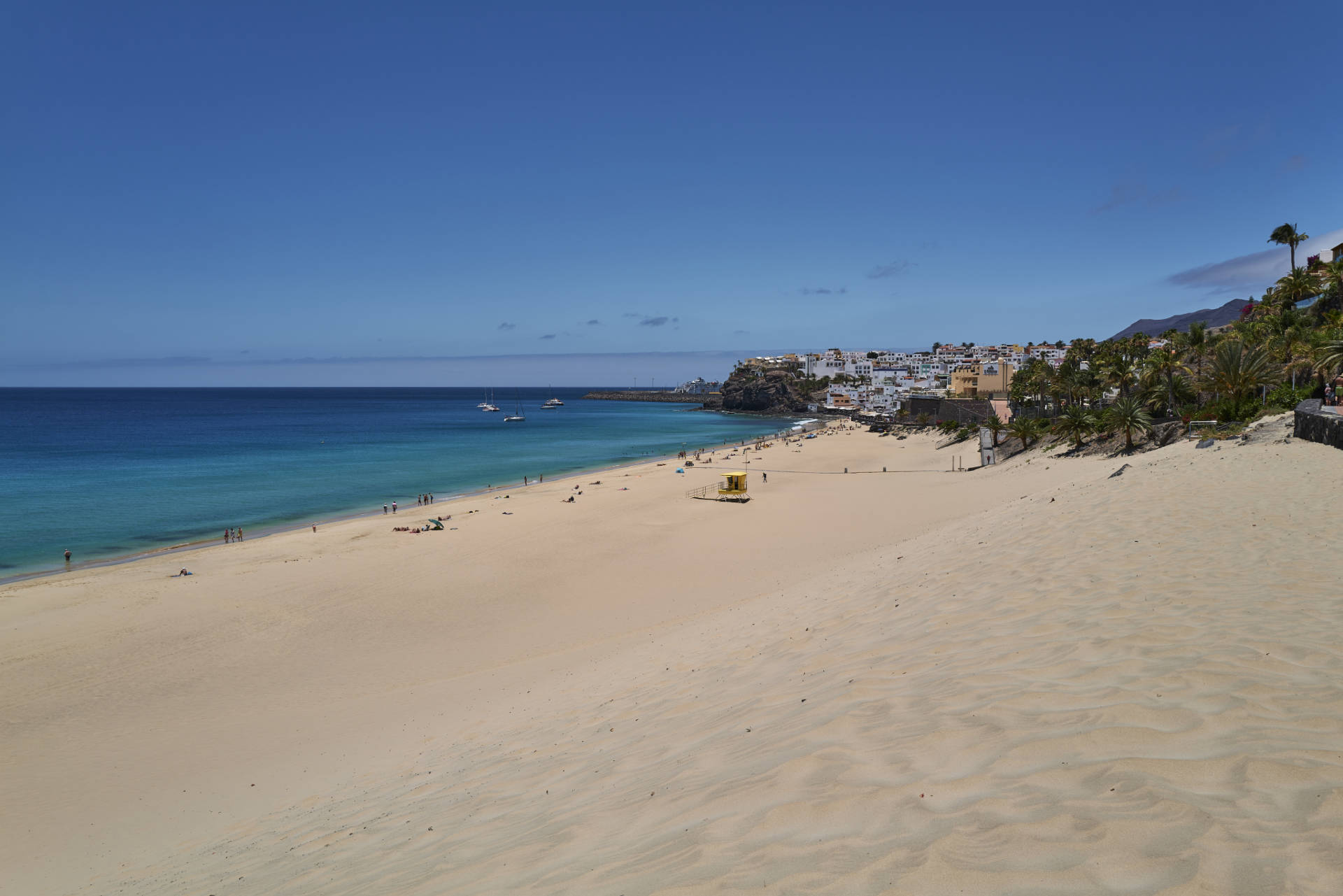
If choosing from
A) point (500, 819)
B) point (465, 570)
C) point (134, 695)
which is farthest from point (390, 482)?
point (500, 819)

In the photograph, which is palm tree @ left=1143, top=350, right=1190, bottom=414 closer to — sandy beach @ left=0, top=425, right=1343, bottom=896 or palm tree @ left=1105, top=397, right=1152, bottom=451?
palm tree @ left=1105, top=397, right=1152, bottom=451

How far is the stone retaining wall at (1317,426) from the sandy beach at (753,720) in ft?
1.88

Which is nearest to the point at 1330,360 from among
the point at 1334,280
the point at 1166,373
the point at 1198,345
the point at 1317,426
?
the point at 1317,426

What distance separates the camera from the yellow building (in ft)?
265

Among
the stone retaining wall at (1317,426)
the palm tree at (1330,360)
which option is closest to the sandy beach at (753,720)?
the stone retaining wall at (1317,426)

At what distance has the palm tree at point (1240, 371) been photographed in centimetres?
2617

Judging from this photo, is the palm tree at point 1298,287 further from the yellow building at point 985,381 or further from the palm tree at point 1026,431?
the yellow building at point 985,381

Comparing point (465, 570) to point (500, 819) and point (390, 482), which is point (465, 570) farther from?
point (390, 482)

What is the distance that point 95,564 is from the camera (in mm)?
25094

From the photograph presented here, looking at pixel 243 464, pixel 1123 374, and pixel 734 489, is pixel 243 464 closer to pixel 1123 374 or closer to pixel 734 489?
pixel 734 489

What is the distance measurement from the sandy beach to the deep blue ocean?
1502cm

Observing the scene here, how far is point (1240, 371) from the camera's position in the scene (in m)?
26.6

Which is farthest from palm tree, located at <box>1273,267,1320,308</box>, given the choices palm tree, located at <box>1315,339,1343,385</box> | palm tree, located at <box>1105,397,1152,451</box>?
palm tree, located at <box>1315,339,1343,385</box>

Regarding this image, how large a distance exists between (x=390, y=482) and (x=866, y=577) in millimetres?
41013
